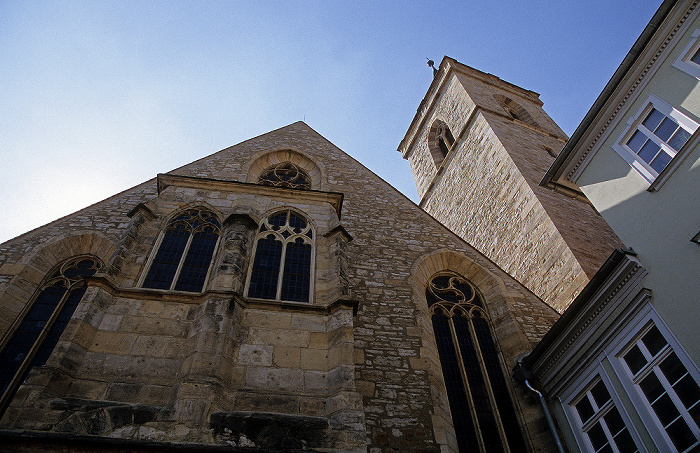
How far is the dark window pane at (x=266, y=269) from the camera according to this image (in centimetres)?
752

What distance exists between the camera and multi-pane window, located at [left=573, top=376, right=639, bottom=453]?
6254 millimetres

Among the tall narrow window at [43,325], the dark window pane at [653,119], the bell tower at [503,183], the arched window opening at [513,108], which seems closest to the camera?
the tall narrow window at [43,325]

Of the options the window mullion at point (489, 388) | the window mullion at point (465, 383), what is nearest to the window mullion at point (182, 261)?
the window mullion at point (465, 383)

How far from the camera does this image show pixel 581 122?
870 centimetres

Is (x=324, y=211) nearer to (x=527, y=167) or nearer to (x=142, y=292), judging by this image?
(x=142, y=292)

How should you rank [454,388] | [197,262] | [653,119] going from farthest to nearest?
[454,388] → [197,262] → [653,119]

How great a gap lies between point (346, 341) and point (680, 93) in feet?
19.9

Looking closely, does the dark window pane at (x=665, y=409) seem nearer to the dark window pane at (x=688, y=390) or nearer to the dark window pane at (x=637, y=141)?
the dark window pane at (x=688, y=390)

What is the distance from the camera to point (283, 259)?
26.8 ft

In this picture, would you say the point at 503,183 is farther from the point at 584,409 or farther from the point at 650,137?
the point at 584,409

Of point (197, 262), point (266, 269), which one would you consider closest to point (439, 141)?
point (266, 269)

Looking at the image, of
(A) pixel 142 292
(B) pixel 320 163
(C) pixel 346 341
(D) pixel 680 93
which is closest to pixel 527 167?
(B) pixel 320 163

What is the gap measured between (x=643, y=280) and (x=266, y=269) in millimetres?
5591

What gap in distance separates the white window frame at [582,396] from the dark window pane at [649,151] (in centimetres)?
323
